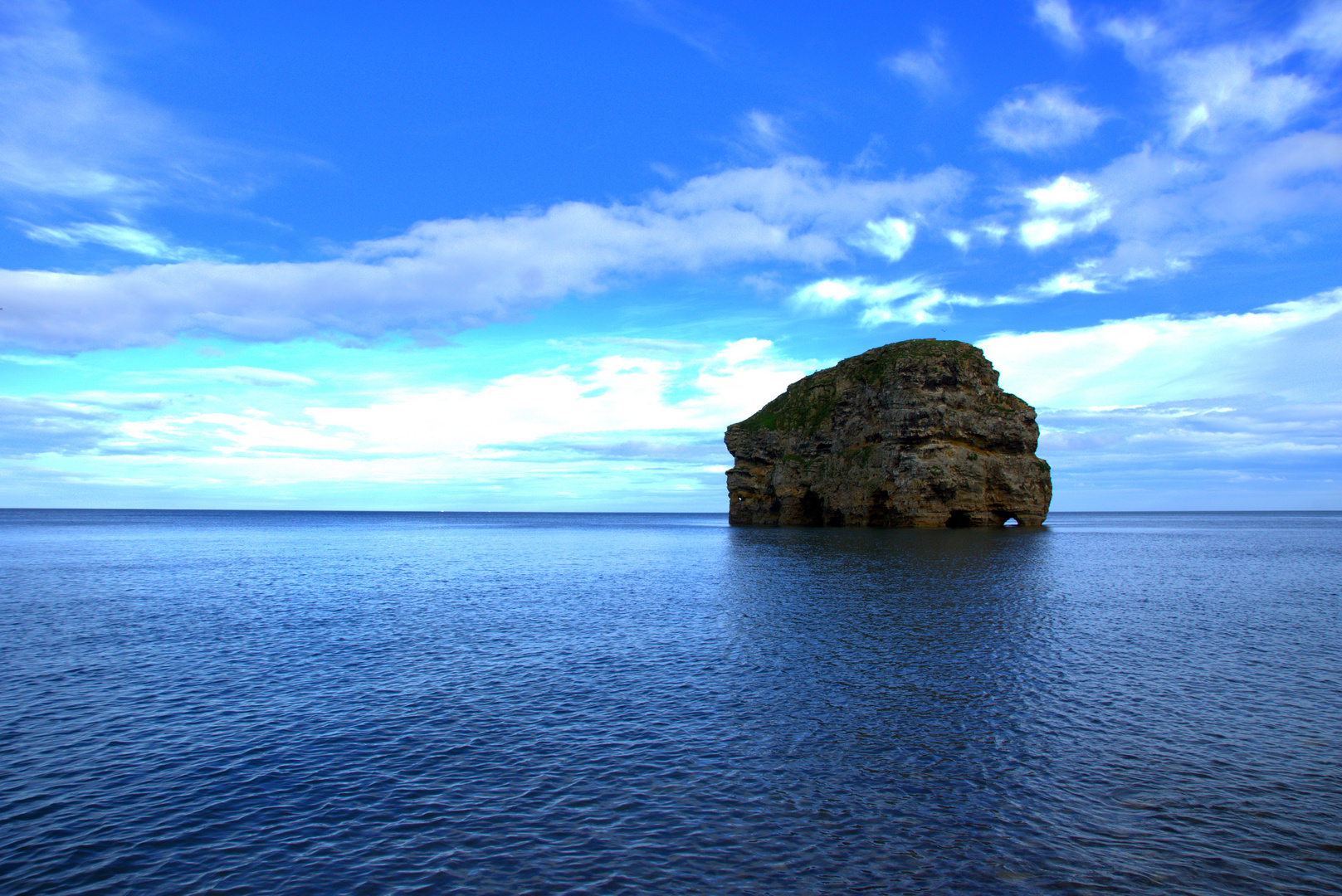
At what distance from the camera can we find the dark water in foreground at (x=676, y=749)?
11.8 meters

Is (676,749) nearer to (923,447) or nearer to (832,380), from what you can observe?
(923,447)

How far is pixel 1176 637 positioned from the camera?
30453 millimetres

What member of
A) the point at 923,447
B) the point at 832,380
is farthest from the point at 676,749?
the point at 832,380

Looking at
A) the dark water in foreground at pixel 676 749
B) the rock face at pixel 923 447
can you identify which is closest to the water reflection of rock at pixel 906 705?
the dark water in foreground at pixel 676 749

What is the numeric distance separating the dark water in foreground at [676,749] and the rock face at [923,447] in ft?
260

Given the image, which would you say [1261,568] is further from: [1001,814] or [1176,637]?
[1001,814]

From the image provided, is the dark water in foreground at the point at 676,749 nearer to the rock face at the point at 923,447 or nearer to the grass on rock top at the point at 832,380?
the rock face at the point at 923,447

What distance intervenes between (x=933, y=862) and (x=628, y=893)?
15.9 feet

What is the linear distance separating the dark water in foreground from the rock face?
7923 centimetres

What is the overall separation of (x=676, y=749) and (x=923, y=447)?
358ft

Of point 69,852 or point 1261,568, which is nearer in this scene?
point 69,852

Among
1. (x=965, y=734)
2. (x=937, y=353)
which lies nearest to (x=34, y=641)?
(x=965, y=734)

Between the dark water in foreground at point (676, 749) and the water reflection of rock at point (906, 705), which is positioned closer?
the dark water in foreground at point (676, 749)

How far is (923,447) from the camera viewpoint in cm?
11844
